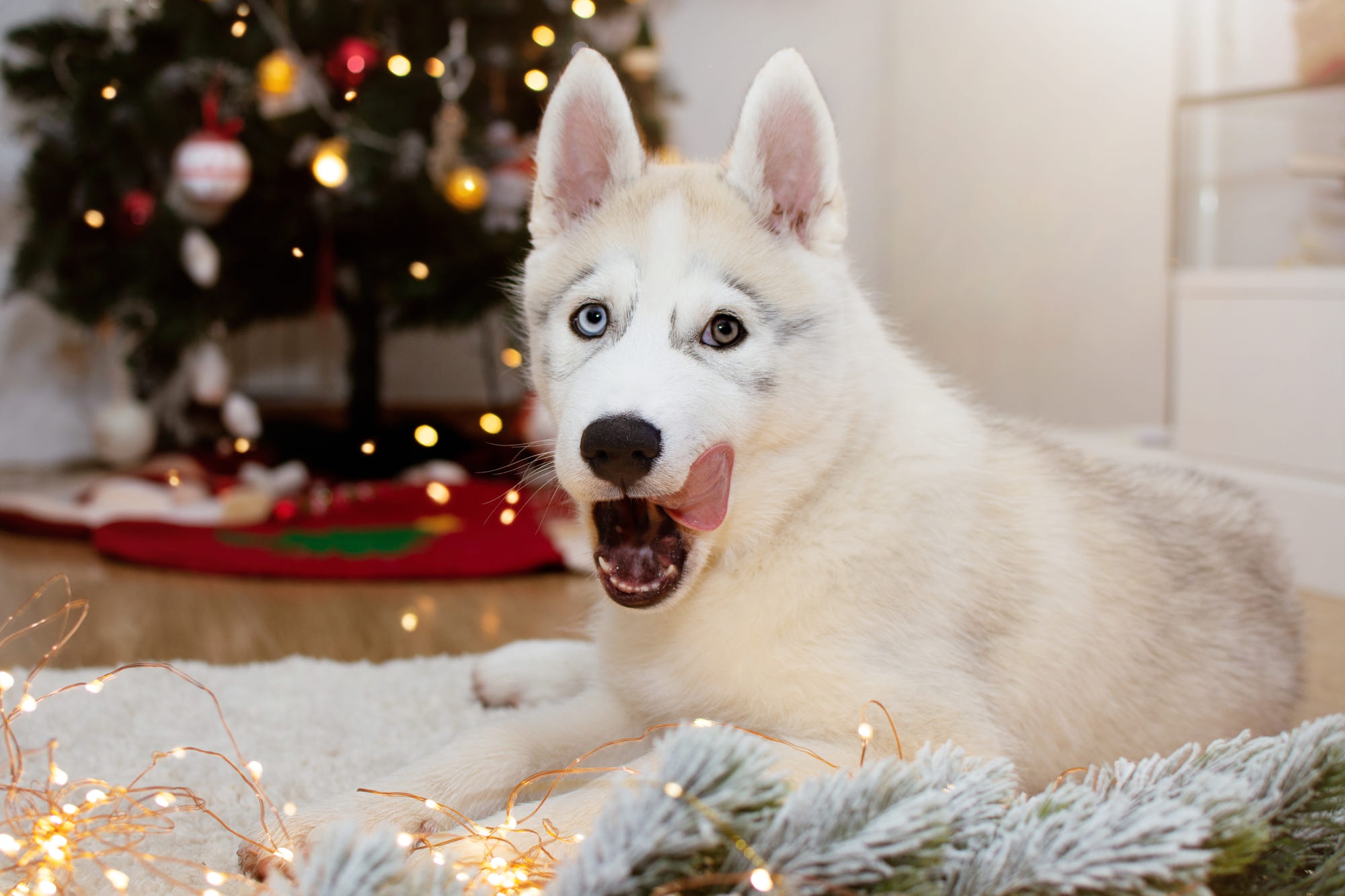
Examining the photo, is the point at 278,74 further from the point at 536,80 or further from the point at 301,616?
the point at 301,616

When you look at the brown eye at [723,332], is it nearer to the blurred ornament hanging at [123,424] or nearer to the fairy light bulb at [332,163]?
the fairy light bulb at [332,163]

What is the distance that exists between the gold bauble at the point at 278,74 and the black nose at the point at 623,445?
9.26ft

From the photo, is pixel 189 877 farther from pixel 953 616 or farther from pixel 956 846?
pixel 953 616

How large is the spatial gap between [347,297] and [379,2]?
109 cm

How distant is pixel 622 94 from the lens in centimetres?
154

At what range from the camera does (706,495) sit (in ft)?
4.42

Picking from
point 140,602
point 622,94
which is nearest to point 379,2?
point 140,602

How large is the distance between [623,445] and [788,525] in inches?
12.4

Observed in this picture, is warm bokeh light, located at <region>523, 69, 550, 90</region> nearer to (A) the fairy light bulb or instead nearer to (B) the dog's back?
(A) the fairy light bulb

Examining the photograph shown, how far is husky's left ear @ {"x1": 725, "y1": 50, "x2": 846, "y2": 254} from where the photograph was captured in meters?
1.47

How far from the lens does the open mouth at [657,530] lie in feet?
4.41

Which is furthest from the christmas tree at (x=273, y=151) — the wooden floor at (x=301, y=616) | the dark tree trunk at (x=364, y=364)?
the wooden floor at (x=301, y=616)

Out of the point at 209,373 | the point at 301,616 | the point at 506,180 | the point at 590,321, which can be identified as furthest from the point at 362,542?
the point at 590,321

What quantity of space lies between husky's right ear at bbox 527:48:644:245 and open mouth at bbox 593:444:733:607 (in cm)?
46
